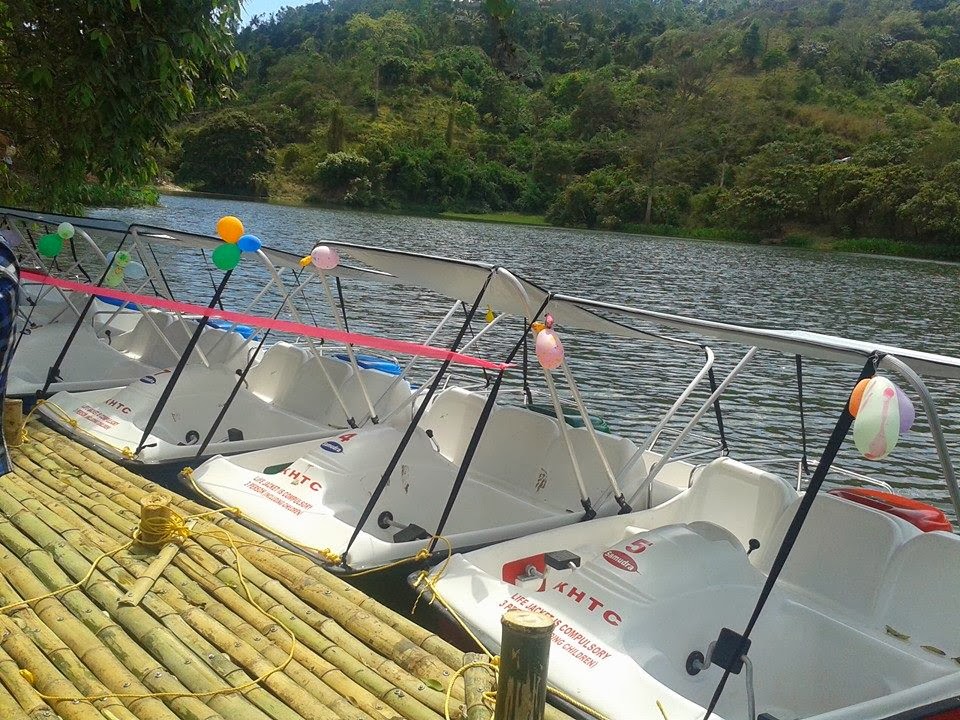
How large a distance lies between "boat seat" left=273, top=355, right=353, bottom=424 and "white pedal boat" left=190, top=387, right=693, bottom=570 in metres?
1.84

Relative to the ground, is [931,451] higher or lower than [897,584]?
lower

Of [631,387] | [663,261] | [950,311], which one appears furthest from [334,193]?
[631,387]

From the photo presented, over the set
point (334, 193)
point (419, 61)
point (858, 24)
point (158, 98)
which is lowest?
point (334, 193)

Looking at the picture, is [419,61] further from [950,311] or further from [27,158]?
[27,158]

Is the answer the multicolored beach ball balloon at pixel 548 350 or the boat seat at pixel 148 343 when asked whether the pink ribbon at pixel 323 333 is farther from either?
the boat seat at pixel 148 343

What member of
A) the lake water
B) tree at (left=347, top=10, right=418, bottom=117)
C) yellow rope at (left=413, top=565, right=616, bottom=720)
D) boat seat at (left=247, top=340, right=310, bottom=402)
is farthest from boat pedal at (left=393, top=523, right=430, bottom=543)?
tree at (left=347, top=10, right=418, bottom=117)

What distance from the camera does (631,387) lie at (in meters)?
16.7

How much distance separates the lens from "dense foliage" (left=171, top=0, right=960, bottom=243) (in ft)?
214

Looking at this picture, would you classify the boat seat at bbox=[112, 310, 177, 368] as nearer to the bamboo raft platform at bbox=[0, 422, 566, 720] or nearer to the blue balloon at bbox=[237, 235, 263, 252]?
the blue balloon at bbox=[237, 235, 263, 252]

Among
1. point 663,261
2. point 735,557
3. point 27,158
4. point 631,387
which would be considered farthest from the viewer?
point 663,261

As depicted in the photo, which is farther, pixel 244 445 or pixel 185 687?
pixel 244 445

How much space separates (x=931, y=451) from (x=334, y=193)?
78563 millimetres

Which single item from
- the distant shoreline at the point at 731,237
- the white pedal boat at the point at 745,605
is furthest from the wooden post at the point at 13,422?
the distant shoreline at the point at 731,237

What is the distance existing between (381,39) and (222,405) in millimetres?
153446
